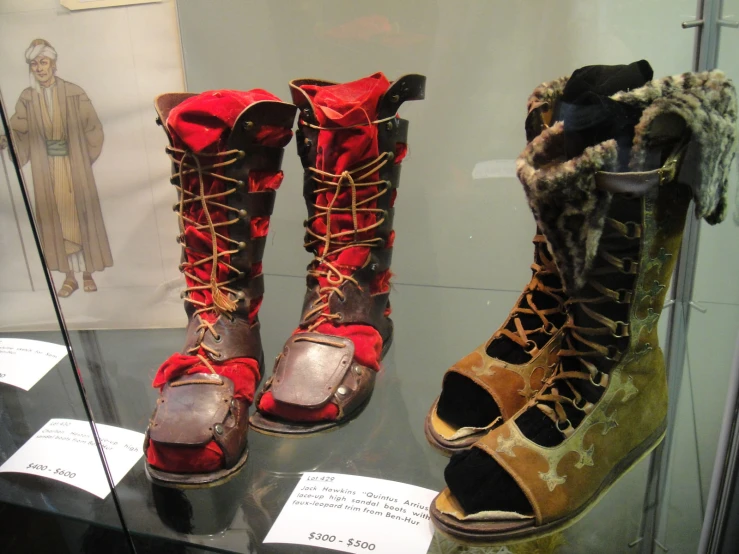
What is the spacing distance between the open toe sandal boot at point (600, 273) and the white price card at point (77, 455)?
15.1 inches

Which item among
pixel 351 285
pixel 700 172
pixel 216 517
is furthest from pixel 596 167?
pixel 216 517

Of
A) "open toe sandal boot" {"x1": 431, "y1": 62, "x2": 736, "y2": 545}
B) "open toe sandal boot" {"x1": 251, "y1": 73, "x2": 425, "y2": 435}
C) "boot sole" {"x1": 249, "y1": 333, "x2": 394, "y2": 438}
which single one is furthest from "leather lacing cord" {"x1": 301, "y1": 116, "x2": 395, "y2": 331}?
"open toe sandal boot" {"x1": 431, "y1": 62, "x2": 736, "y2": 545}

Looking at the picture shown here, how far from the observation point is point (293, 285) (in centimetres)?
121

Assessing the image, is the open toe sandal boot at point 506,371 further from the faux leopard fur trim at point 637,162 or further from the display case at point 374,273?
the faux leopard fur trim at point 637,162

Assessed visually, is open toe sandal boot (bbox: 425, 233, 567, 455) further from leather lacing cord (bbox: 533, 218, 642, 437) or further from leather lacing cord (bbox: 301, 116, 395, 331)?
leather lacing cord (bbox: 301, 116, 395, 331)

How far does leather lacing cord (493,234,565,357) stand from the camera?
2.31 ft

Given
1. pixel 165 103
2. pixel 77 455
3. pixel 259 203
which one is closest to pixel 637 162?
pixel 259 203

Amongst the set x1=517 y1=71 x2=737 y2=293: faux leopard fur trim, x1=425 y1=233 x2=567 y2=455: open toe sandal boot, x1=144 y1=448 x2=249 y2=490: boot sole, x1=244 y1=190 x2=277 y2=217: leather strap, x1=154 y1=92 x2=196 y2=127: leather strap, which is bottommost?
x1=144 y1=448 x2=249 y2=490: boot sole

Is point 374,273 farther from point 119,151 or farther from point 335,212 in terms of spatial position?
point 119,151

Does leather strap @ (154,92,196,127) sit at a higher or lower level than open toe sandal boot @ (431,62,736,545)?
higher

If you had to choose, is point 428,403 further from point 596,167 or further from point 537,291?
point 596,167

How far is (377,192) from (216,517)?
43cm

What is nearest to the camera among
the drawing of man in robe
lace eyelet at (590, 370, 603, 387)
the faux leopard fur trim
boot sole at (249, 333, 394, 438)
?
the faux leopard fur trim

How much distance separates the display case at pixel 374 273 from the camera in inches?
21.2
